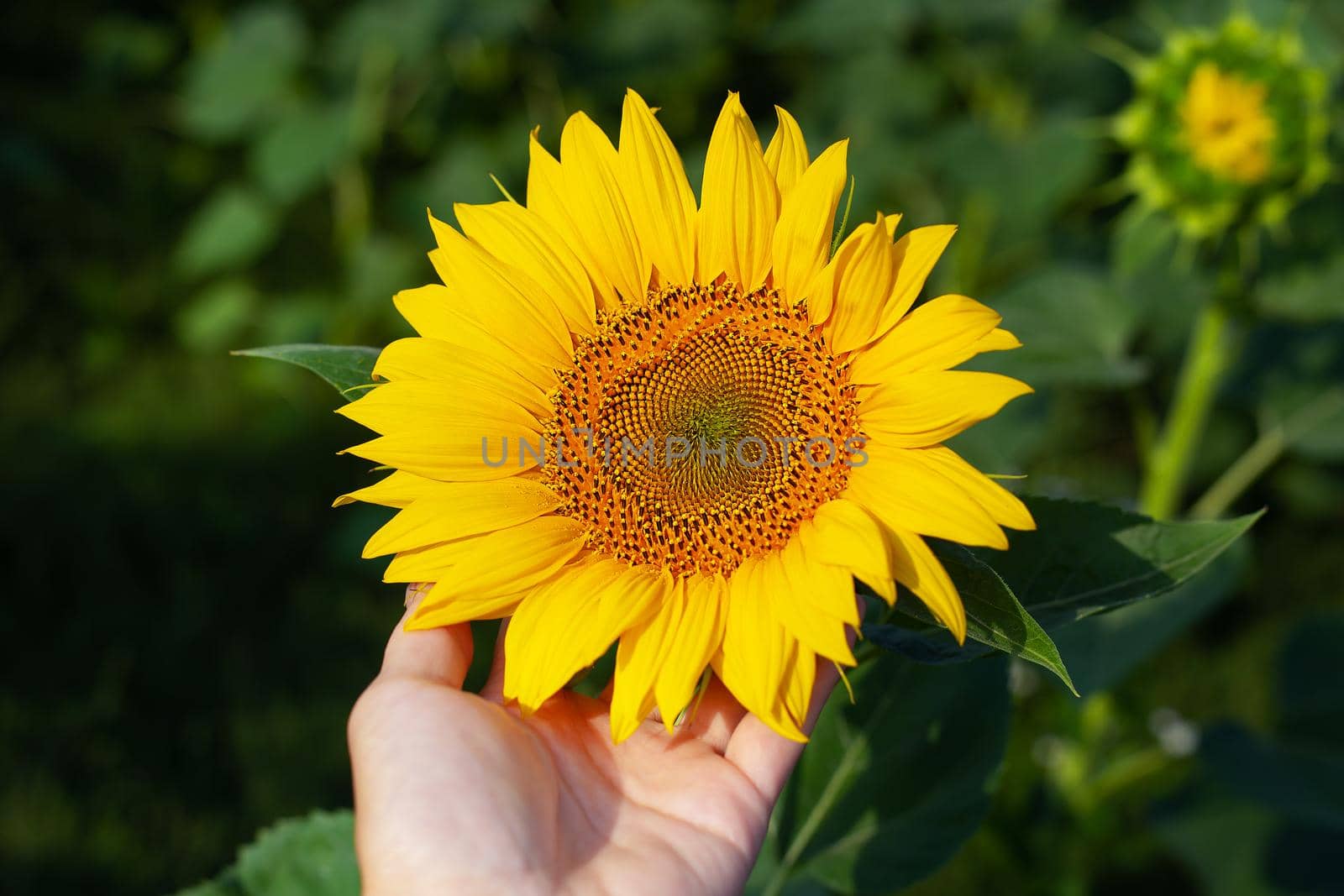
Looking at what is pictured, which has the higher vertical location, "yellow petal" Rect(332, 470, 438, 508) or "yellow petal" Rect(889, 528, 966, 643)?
"yellow petal" Rect(332, 470, 438, 508)

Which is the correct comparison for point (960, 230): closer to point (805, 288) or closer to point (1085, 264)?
point (1085, 264)

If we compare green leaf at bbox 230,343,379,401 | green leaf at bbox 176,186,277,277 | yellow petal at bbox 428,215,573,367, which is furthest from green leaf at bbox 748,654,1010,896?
green leaf at bbox 176,186,277,277

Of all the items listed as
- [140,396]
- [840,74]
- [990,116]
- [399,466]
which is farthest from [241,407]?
[399,466]

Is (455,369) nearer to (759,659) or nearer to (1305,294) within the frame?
(759,659)

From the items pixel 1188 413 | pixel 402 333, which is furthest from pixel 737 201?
pixel 402 333

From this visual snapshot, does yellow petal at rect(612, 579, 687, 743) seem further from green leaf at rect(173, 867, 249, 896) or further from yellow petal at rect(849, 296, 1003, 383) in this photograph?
green leaf at rect(173, 867, 249, 896)

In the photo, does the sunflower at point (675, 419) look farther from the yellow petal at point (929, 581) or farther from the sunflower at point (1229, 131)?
the sunflower at point (1229, 131)
